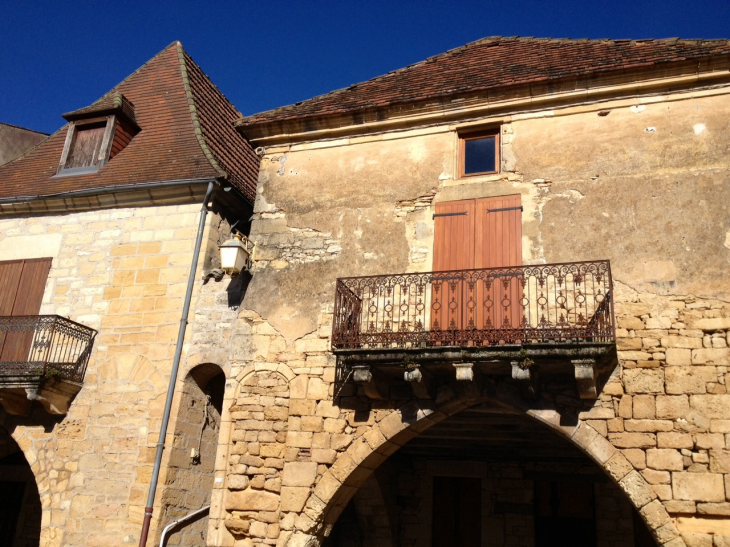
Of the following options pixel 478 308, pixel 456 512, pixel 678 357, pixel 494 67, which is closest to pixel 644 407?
pixel 678 357

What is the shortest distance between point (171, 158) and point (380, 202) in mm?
4263

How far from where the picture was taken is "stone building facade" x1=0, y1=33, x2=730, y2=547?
795 centimetres

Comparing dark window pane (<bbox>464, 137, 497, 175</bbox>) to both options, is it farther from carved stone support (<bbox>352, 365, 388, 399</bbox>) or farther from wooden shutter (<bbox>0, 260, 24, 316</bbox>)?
wooden shutter (<bbox>0, 260, 24, 316</bbox>)

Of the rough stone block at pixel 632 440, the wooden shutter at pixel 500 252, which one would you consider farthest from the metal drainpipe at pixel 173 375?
the rough stone block at pixel 632 440

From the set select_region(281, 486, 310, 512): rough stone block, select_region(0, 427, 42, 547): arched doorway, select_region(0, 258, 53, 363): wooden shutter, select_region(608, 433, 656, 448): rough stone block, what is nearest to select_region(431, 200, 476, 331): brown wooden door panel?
select_region(608, 433, 656, 448): rough stone block

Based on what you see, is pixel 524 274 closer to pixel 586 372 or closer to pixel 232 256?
pixel 586 372

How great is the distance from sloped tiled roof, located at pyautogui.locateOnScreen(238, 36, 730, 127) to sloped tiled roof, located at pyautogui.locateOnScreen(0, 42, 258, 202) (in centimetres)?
171

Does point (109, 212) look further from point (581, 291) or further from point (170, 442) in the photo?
point (581, 291)

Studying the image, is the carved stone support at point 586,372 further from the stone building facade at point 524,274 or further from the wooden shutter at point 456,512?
the wooden shutter at point 456,512

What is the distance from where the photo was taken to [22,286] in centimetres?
1175

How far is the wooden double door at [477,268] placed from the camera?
27.7 feet

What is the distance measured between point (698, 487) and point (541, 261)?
3011 mm

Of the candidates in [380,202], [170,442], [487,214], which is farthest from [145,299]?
[487,214]

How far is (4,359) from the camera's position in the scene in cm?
1107
